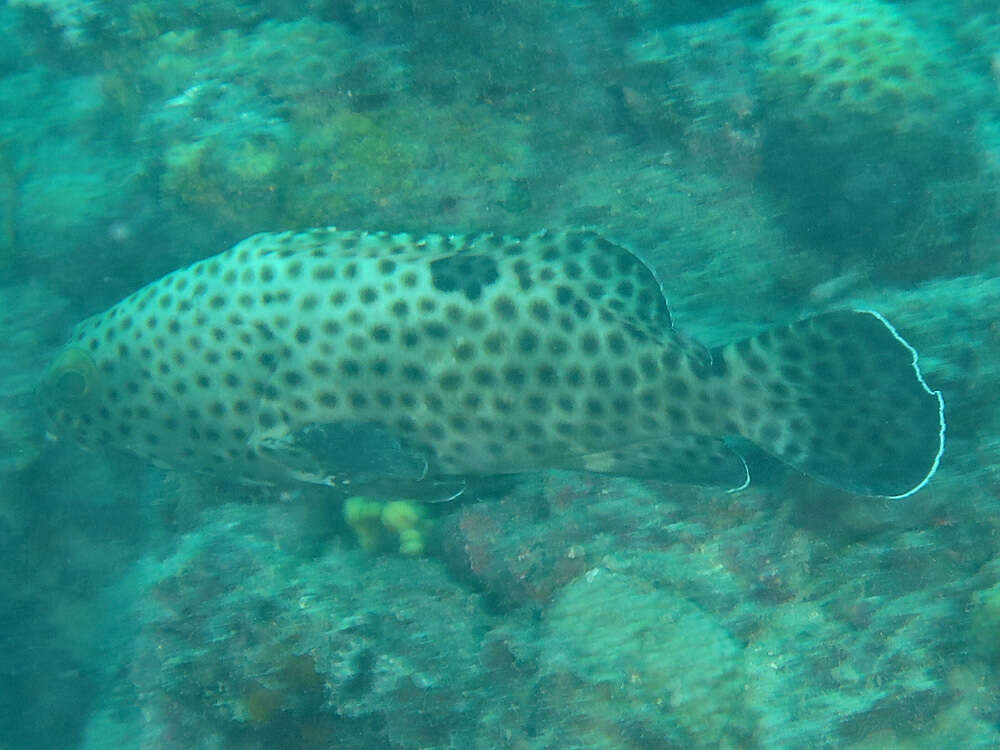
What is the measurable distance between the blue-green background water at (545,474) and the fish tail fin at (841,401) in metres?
0.30

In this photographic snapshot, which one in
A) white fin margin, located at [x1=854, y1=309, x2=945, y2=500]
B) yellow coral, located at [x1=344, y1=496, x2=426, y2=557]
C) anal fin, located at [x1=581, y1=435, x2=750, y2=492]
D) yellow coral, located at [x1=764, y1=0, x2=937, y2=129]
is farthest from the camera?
yellow coral, located at [x1=764, y1=0, x2=937, y2=129]

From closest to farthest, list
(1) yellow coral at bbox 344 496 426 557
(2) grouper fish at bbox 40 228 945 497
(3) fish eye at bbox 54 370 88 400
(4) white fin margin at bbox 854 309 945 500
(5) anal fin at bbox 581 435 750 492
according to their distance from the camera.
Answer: (4) white fin margin at bbox 854 309 945 500, (2) grouper fish at bbox 40 228 945 497, (5) anal fin at bbox 581 435 750 492, (1) yellow coral at bbox 344 496 426 557, (3) fish eye at bbox 54 370 88 400

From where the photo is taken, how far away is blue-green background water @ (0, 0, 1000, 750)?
3.53m

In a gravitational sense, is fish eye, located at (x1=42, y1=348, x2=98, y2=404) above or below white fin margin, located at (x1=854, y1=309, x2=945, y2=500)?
above

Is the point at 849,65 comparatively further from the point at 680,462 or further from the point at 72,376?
the point at 72,376

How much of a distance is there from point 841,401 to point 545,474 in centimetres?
190

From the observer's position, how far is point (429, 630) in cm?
385

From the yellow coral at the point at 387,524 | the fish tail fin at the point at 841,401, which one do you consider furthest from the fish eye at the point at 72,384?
the fish tail fin at the point at 841,401

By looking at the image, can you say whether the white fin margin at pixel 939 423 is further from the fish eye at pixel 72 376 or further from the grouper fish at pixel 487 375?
the fish eye at pixel 72 376

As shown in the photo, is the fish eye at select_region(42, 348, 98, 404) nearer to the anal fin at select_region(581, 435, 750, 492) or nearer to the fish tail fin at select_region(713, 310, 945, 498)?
the anal fin at select_region(581, 435, 750, 492)

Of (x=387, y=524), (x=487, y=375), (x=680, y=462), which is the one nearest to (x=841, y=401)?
(x=680, y=462)

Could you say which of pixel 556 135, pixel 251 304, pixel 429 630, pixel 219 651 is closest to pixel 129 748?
pixel 219 651

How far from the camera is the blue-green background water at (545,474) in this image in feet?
11.6

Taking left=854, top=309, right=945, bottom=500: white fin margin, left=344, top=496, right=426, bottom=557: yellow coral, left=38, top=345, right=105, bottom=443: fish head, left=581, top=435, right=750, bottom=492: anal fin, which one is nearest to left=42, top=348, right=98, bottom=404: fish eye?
left=38, top=345, right=105, bottom=443: fish head
